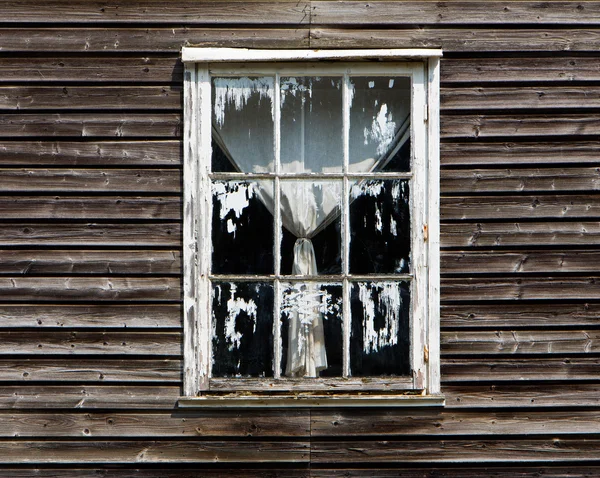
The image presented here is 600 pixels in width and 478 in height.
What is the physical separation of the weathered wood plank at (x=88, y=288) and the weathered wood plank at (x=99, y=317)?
0.05 meters

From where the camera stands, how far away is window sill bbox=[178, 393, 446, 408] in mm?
3758

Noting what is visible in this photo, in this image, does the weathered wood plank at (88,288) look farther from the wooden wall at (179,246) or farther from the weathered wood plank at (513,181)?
the weathered wood plank at (513,181)

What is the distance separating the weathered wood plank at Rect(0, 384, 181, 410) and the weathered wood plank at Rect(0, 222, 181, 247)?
695 millimetres

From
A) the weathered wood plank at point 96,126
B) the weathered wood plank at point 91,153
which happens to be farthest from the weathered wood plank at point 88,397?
the weathered wood plank at point 96,126

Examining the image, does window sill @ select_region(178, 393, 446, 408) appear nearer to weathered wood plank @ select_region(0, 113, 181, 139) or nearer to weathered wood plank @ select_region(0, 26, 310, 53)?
weathered wood plank @ select_region(0, 113, 181, 139)

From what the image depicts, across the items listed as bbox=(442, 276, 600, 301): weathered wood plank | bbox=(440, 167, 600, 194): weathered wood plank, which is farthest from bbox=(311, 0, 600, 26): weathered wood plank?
bbox=(442, 276, 600, 301): weathered wood plank

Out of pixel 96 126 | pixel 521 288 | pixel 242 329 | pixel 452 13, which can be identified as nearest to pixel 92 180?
pixel 96 126

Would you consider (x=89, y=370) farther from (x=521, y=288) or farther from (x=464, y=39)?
(x=464, y=39)

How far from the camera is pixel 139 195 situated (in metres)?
3.85

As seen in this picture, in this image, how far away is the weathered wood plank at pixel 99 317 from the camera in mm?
3812

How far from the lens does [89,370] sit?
381 cm

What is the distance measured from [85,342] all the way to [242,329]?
2.50 feet

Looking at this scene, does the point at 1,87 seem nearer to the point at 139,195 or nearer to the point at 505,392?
the point at 139,195

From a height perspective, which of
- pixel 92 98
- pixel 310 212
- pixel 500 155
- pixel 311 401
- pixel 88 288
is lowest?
pixel 311 401
